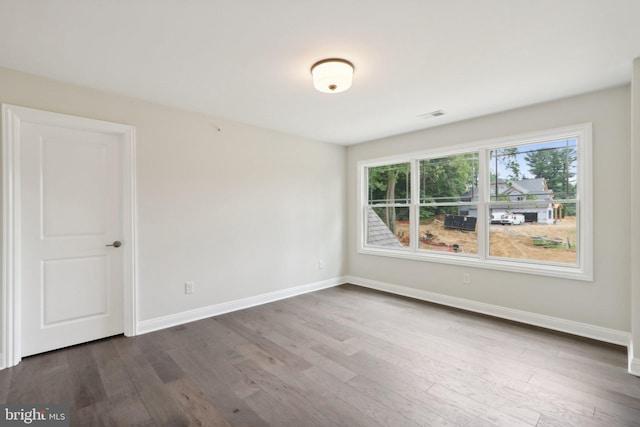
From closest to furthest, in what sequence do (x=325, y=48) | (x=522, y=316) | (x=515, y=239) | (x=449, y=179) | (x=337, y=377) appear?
(x=325, y=48)
(x=337, y=377)
(x=522, y=316)
(x=515, y=239)
(x=449, y=179)

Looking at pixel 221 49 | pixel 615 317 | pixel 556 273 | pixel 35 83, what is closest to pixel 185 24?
pixel 221 49

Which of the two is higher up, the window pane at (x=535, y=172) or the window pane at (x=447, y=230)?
the window pane at (x=535, y=172)

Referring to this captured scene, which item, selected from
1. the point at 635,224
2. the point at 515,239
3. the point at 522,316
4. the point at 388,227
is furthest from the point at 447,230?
the point at 635,224

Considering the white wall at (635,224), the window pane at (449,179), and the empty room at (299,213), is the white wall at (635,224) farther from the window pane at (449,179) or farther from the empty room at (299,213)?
the window pane at (449,179)

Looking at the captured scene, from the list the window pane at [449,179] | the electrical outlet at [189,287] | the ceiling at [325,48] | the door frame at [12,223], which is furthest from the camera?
the window pane at [449,179]

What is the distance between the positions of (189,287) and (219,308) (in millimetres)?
484

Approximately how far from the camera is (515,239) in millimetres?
3619

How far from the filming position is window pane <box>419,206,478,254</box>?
4.01 m

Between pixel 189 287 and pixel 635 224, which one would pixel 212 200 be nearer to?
pixel 189 287

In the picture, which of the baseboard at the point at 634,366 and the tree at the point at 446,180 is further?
the tree at the point at 446,180

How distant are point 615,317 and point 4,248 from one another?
549 centimetres

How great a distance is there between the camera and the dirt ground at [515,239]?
3266mm

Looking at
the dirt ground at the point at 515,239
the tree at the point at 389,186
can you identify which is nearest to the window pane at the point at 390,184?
the tree at the point at 389,186

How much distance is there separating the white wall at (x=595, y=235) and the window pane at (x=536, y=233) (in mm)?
241
